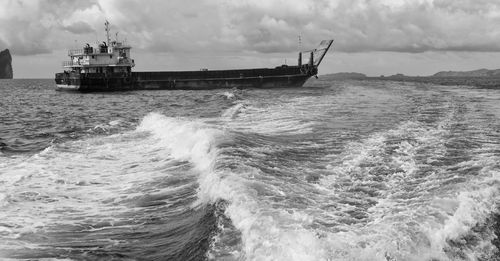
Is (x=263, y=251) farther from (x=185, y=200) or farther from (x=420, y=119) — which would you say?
(x=420, y=119)

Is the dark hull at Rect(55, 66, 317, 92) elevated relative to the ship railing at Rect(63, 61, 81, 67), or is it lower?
lower

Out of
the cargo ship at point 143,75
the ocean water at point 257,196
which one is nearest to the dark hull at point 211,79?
the cargo ship at point 143,75

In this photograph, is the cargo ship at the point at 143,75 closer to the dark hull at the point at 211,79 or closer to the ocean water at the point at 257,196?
the dark hull at the point at 211,79

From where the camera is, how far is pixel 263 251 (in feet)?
22.3

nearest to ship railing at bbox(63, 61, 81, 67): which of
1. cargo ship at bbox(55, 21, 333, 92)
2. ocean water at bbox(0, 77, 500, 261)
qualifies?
cargo ship at bbox(55, 21, 333, 92)

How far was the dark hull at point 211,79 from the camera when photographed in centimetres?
7175

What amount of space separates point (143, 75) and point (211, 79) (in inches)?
445

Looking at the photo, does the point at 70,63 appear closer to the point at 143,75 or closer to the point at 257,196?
the point at 143,75

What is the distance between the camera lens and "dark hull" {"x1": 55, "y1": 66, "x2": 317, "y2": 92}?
71.8 metres

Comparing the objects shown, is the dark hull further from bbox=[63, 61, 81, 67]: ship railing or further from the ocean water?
the ocean water

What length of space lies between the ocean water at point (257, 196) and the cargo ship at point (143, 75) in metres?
51.7

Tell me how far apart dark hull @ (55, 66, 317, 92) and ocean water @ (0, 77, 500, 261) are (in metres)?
53.4

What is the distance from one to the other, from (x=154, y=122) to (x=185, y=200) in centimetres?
1548

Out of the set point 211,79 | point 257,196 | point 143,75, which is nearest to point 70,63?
point 143,75
